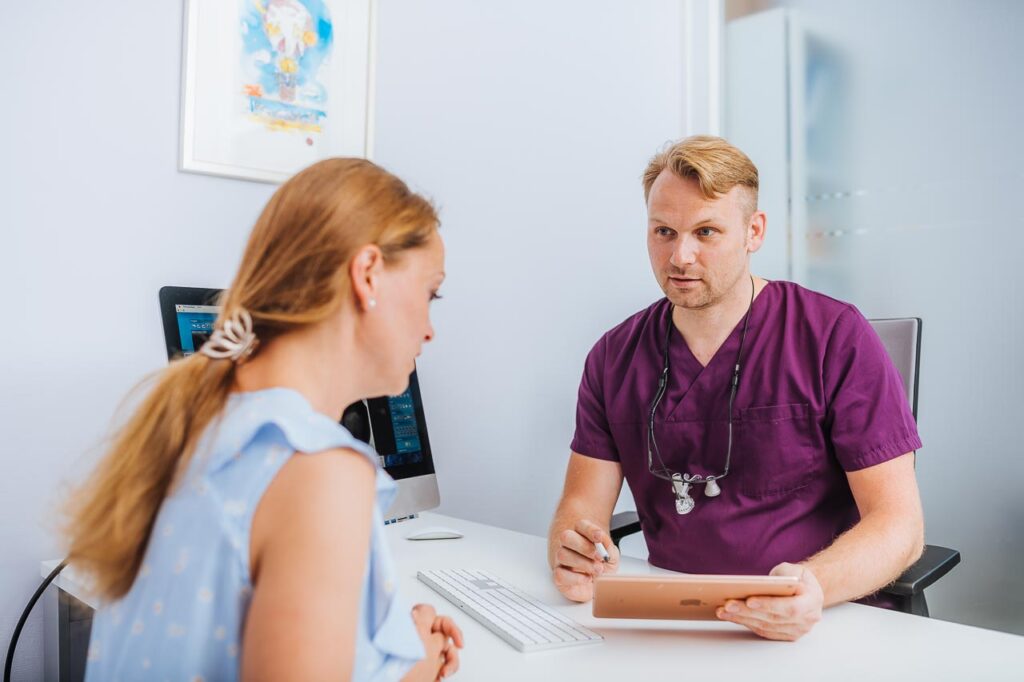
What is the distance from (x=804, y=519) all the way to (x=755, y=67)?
1.48 m

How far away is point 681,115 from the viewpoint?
2426mm

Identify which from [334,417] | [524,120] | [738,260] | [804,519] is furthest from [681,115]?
[334,417]

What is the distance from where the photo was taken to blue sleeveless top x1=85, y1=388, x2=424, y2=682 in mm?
622

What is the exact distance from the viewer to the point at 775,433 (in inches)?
54.2

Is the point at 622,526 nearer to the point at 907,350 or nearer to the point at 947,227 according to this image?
the point at 907,350

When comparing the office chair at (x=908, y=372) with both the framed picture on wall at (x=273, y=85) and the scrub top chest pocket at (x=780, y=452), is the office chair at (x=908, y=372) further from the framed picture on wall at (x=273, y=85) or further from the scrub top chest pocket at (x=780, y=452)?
the framed picture on wall at (x=273, y=85)

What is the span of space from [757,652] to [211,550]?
605 mm

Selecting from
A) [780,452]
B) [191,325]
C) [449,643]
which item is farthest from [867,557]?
[191,325]

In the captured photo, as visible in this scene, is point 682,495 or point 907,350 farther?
point 907,350

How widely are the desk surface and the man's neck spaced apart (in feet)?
1.73

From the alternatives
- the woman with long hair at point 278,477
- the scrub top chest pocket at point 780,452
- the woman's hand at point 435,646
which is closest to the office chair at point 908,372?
the scrub top chest pocket at point 780,452

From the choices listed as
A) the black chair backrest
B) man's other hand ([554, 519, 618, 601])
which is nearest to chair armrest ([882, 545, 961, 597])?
the black chair backrest

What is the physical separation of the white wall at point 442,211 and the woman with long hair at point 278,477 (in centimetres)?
14

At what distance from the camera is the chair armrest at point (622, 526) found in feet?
5.12
